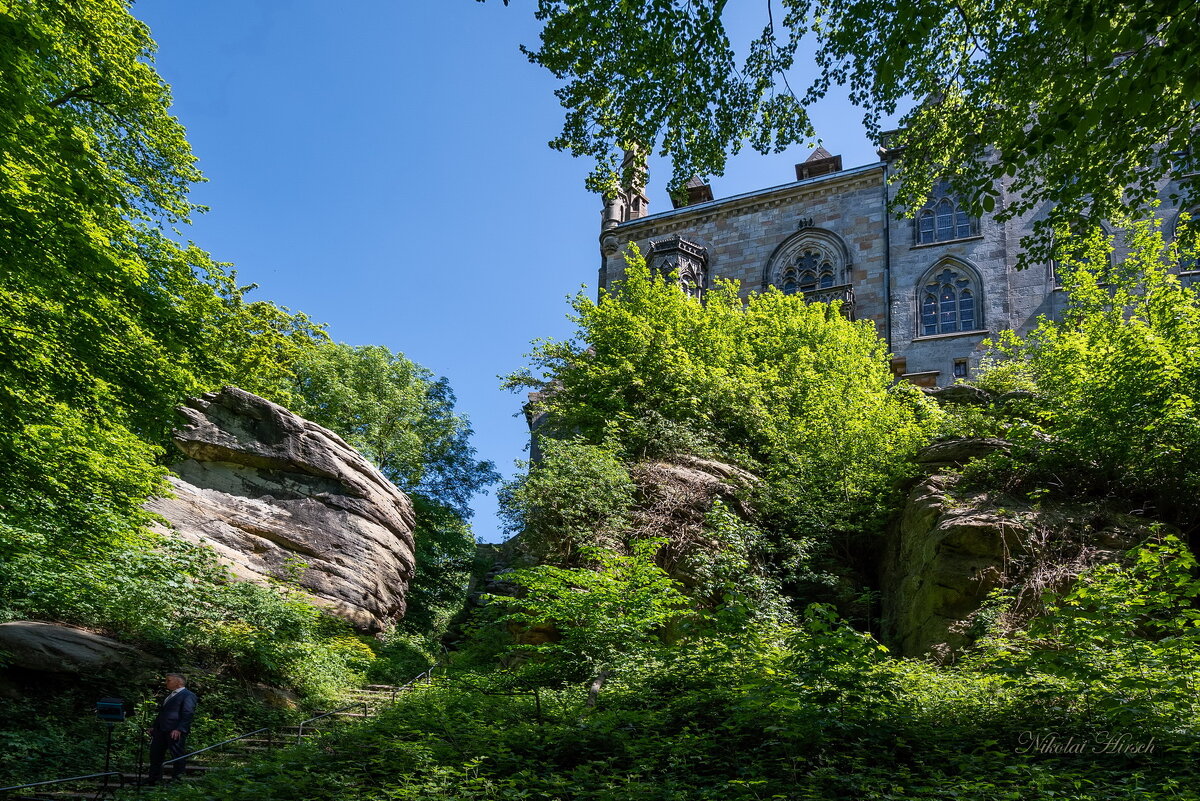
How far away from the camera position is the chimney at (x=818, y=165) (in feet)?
113

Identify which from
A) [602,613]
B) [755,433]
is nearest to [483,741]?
[602,613]

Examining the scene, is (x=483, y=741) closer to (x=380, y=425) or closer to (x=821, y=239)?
Answer: (x=380, y=425)

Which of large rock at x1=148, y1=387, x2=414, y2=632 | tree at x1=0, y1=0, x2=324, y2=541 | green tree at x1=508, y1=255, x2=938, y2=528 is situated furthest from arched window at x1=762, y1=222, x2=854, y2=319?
tree at x1=0, y1=0, x2=324, y2=541

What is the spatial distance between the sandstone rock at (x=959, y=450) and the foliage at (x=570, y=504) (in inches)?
241

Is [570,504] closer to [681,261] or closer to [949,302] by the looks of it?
[681,261]

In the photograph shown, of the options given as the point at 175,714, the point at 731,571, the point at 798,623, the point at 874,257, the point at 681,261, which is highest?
the point at 681,261

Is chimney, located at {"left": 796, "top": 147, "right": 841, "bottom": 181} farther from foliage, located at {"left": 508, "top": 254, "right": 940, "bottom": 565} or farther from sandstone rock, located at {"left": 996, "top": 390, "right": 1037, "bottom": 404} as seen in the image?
sandstone rock, located at {"left": 996, "top": 390, "right": 1037, "bottom": 404}

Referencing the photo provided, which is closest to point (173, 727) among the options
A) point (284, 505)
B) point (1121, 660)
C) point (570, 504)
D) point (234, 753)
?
point (234, 753)

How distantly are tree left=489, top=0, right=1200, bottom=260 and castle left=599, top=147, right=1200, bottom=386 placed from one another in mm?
16201

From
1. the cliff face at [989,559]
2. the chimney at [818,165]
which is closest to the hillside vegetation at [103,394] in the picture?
the cliff face at [989,559]

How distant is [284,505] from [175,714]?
8563mm

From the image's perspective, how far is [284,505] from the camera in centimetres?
1648

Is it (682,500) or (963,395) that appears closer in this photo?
(682,500)

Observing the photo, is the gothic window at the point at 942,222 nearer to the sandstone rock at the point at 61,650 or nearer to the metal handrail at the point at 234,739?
the metal handrail at the point at 234,739
